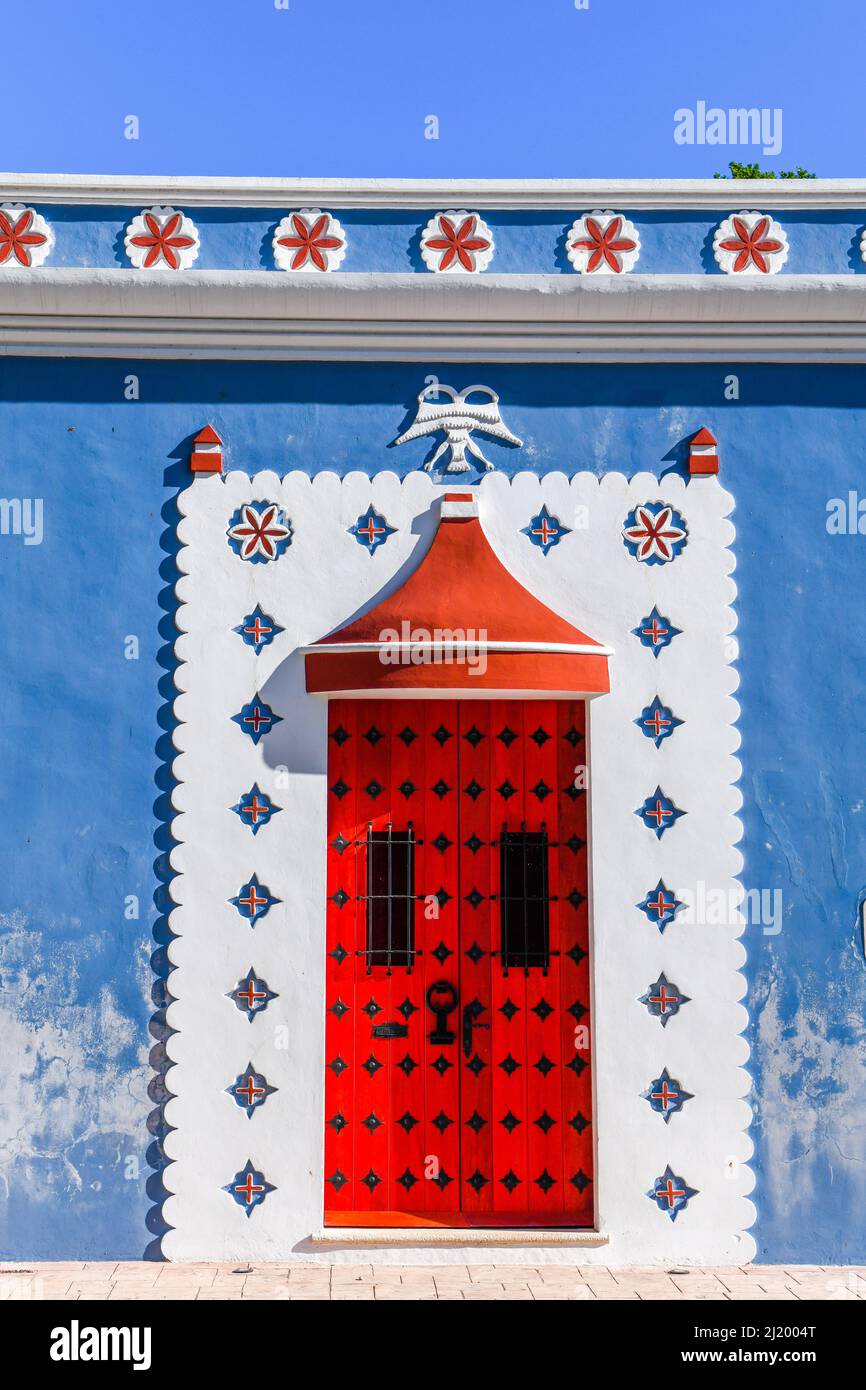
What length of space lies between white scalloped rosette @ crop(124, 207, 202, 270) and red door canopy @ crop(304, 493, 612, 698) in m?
2.21

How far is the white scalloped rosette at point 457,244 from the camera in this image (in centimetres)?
755

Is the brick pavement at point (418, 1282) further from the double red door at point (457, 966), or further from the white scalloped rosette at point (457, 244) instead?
the white scalloped rosette at point (457, 244)

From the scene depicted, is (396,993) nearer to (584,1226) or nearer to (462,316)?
(584,1226)

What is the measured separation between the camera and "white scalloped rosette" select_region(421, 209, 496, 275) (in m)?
7.55

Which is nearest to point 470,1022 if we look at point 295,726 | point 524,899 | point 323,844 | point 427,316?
point 524,899

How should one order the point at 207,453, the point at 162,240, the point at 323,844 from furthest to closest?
the point at 162,240 < the point at 207,453 < the point at 323,844

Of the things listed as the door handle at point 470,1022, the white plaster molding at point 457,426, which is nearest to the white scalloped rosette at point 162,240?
the white plaster molding at point 457,426

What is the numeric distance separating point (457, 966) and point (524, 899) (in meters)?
0.53

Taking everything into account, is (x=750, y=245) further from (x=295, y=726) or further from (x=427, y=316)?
(x=295, y=726)

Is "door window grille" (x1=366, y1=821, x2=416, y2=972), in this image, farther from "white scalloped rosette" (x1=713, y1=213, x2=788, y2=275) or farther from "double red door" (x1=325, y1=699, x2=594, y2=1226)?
"white scalloped rosette" (x1=713, y1=213, x2=788, y2=275)

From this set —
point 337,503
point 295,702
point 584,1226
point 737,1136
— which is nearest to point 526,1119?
point 584,1226

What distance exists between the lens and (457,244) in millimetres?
7578

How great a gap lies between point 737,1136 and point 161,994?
3.19 metres

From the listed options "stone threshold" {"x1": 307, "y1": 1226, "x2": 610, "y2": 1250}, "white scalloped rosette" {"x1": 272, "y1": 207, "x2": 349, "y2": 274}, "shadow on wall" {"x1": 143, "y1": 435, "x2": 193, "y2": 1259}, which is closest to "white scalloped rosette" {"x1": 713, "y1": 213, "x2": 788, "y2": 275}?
"white scalloped rosette" {"x1": 272, "y1": 207, "x2": 349, "y2": 274}
